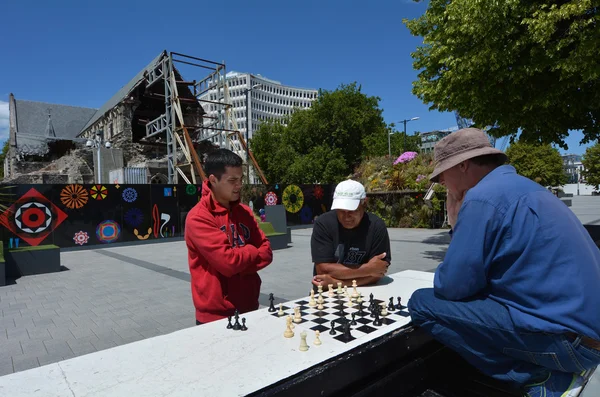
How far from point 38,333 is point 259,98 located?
122m

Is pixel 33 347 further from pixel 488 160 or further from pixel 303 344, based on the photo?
pixel 488 160

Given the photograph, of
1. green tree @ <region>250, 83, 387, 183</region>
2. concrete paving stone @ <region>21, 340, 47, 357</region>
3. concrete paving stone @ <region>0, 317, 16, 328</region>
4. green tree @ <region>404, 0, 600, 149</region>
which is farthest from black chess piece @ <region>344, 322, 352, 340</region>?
green tree @ <region>250, 83, 387, 183</region>

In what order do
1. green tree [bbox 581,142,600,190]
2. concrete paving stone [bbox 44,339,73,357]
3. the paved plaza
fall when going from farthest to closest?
green tree [bbox 581,142,600,190] < the paved plaza < concrete paving stone [bbox 44,339,73,357]

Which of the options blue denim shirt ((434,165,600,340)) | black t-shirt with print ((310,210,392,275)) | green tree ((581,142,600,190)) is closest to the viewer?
blue denim shirt ((434,165,600,340))

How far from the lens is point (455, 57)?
7.92 m

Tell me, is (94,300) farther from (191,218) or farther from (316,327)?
(316,327)

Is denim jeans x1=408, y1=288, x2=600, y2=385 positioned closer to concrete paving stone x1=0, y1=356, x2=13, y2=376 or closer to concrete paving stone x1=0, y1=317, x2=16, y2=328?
concrete paving stone x1=0, y1=356, x2=13, y2=376

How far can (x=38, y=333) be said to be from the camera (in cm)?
514

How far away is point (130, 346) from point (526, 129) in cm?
988

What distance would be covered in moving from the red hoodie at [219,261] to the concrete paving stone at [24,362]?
2.77 meters

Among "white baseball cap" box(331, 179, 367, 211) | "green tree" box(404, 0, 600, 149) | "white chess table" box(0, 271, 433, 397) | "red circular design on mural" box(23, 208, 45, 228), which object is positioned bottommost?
"white chess table" box(0, 271, 433, 397)

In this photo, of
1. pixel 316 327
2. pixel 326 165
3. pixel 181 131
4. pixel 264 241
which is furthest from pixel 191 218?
pixel 326 165

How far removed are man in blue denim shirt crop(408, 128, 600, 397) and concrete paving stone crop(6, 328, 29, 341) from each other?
18.7 feet

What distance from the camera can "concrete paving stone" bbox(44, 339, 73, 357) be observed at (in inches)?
173
